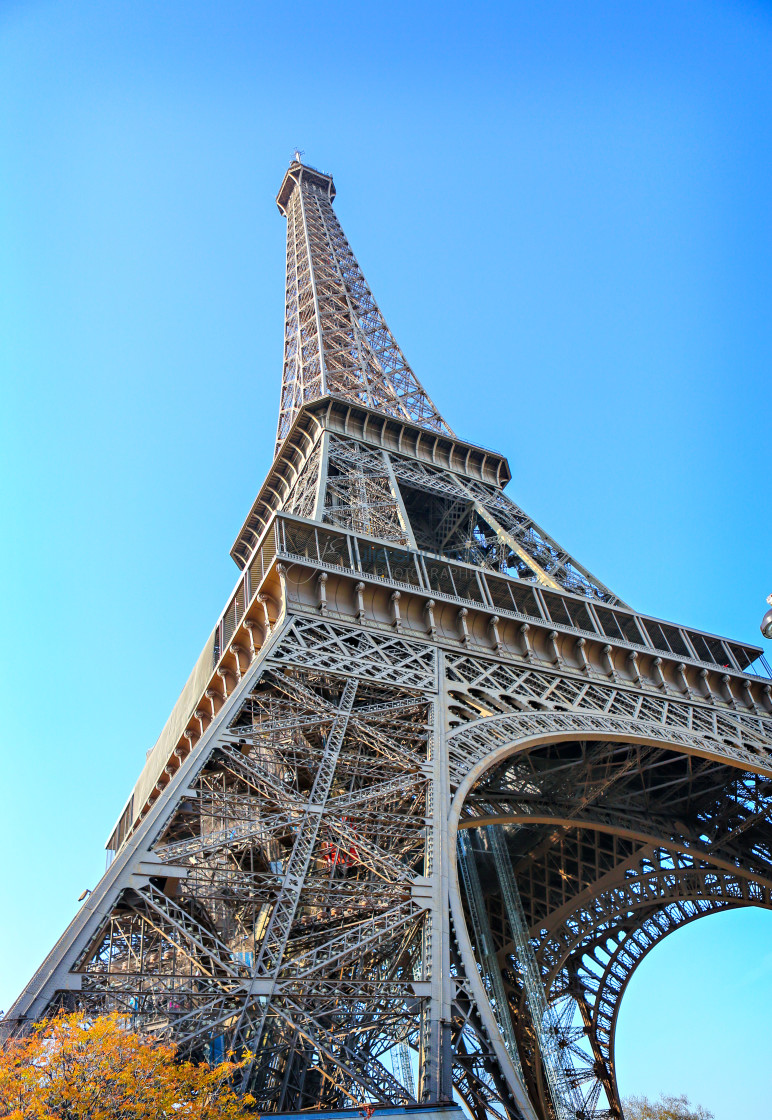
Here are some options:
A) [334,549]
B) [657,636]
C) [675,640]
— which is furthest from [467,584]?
[675,640]

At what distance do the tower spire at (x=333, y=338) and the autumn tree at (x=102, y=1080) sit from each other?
27.9 meters

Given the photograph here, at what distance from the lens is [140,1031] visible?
9.88m

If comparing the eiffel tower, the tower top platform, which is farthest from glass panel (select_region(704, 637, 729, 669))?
the tower top platform

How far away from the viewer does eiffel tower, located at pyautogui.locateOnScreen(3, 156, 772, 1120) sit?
10.7 m

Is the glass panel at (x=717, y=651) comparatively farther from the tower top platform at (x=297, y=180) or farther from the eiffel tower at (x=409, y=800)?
the tower top platform at (x=297, y=180)

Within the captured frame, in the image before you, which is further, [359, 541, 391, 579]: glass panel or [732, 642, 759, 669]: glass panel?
[732, 642, 759, 669]: glass panel

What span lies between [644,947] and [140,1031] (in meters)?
25.6

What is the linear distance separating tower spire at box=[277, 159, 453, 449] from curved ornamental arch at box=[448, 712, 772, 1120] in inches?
740

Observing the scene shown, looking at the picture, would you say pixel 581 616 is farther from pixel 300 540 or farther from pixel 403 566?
pixel 300 540

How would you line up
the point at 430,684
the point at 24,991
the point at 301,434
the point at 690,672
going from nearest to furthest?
the point at 24,991
the point at 430,684
the point at 690,672
the point at 301,434

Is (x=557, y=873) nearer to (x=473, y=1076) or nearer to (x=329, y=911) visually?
(x=329, y=911)

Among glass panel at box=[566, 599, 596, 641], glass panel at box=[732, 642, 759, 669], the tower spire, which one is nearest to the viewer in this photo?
glass panel at box=[566, 599, 596, 641]

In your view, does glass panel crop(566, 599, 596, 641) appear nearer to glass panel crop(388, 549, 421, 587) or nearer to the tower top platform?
glass panel crop(388, 549, 421, 587)

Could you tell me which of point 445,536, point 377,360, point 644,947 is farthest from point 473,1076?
point 377,360
